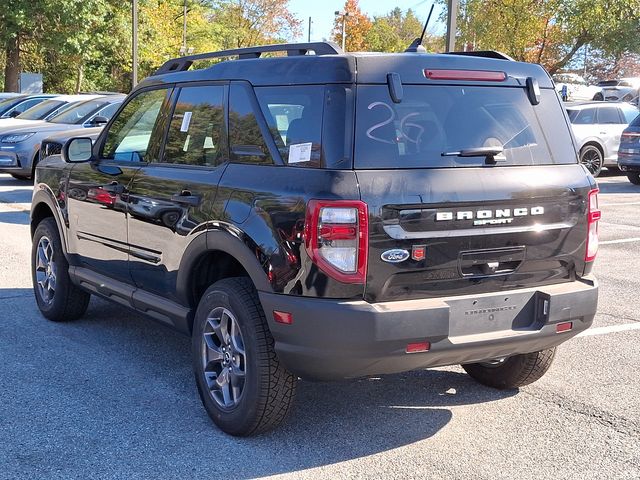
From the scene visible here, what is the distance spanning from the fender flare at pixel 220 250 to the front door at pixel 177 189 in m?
0.05

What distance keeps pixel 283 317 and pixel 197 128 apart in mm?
1478

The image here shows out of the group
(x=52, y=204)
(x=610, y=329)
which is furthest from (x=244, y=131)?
(x=610, y=329)

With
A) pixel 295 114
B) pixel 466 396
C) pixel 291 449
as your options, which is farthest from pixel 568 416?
pixel 295 114

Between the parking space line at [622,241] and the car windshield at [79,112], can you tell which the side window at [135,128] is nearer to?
the parking space line at [622,241]

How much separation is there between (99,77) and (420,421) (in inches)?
1651

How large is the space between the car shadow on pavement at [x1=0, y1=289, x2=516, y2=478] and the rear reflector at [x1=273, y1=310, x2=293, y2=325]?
70 cm

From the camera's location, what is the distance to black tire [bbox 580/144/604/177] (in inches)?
726

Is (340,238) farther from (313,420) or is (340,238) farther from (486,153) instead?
(313,420)

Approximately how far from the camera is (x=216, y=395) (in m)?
4.28

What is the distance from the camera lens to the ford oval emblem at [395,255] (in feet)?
11.9

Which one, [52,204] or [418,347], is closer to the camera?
[418,347]

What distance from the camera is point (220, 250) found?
4.19 meters

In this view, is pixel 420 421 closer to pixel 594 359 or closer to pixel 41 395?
pixel 594 359

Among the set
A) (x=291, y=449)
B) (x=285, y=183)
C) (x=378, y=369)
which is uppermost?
(x=285, y=183)
